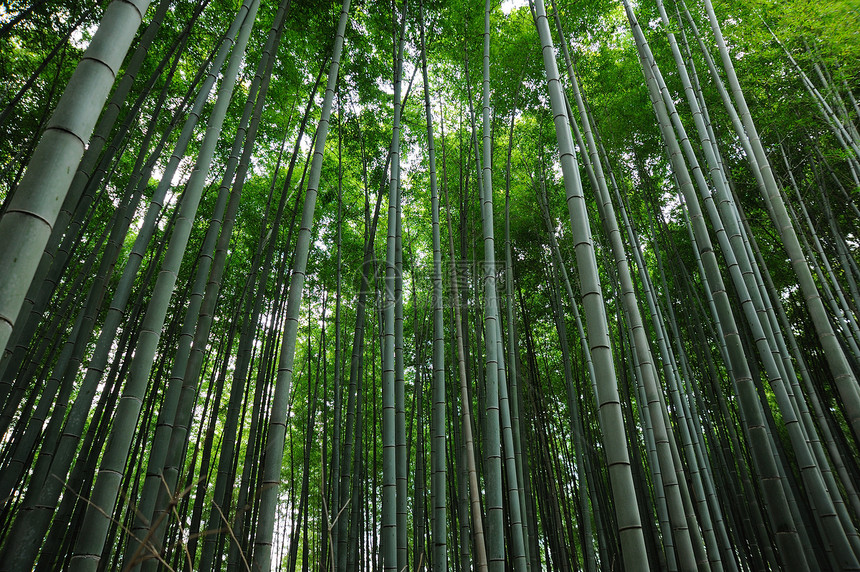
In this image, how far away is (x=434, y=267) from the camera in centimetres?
273

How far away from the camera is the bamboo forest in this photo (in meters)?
1.60

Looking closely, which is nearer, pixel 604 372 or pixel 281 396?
pixel 604 372

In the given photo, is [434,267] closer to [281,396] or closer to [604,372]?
[281,396]

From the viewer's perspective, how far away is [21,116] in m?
3.85

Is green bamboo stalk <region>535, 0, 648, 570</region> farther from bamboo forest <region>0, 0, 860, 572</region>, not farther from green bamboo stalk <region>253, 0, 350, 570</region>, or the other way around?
green bamboo stalk <region>253, 0, 350, 570</region>

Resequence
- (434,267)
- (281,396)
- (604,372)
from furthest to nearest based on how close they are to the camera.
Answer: (434,267) < (281,396) < (604,372)

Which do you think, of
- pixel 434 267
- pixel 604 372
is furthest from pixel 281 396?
pixel 434 267

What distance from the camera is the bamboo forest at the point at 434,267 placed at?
5.24 ft

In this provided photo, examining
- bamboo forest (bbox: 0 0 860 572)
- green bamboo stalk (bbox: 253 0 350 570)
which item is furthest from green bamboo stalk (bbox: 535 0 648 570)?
green bamboo stalk (bbox: 253 0 350 570)

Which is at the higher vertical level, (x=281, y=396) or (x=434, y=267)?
(x=434, y=267)

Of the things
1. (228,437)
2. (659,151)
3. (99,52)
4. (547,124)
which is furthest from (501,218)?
(99,52)

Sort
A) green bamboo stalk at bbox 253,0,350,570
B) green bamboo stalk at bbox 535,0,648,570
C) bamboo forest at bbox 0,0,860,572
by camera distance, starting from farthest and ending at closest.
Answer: bamboo forest at bbox 0,0,860,572 → green bamboo stalk at bbox 253,0,350,570 → green bamboo stalk at bbox 535,0,648,570

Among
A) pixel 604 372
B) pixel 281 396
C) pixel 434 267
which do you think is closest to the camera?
pixel 604 372

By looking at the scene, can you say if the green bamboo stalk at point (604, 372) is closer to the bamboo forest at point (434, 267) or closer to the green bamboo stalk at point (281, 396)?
the bamboo forest at point (434, 267)
